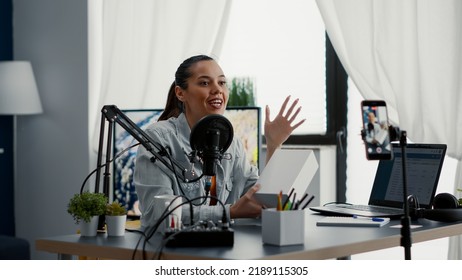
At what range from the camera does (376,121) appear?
81.7 inches

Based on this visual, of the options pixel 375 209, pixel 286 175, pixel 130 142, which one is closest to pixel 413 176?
pixel 375 209

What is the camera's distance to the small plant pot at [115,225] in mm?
2131

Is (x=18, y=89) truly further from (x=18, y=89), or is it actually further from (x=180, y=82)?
(x=180, y=82)

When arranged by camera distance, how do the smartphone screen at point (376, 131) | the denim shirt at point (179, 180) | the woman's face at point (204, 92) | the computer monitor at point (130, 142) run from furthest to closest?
the computer monitor at point (130, 142)
the woman's face at point (204, 92)
the denim shirt at point (179, 180)
the smartphone screen at point (376, 131)

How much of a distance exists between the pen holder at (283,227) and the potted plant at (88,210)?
0.52 m

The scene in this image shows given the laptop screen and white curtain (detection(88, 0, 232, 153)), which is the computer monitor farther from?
the laptop screen

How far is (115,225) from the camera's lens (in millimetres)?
2131

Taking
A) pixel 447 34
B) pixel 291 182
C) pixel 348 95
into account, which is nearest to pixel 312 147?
pixel 348 95

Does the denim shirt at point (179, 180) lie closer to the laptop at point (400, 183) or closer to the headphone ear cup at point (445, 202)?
the laptop at point (400, 183)

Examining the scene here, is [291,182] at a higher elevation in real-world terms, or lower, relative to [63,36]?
lower

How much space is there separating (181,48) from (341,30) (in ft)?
3.75

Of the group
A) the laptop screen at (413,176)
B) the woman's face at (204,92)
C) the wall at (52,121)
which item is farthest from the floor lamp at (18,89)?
the laptop screen at (413,176)
